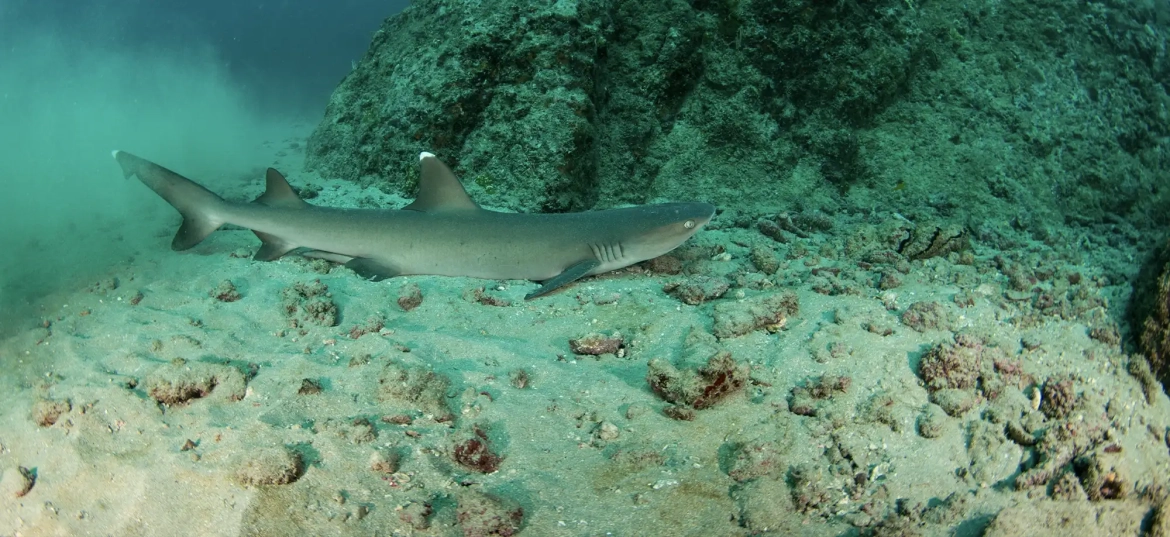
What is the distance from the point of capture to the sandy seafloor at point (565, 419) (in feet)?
6.78

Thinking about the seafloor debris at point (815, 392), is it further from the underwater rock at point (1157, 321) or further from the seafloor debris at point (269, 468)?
the seafloor debris at point (269, 468)

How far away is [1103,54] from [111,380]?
34.5 ft

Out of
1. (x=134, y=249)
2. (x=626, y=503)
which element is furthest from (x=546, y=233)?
(x=134, y=249)

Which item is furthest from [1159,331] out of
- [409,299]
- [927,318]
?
[409,299]

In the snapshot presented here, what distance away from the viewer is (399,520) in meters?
1.97

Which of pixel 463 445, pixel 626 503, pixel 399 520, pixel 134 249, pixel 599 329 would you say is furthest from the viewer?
pixel 134 249

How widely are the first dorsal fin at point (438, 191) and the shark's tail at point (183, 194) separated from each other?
5.27 feet

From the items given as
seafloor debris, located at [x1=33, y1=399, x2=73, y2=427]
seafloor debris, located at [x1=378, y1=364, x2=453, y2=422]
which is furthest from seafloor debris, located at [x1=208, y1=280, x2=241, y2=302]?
seafloor debris, located at [x1=378, y1=364, x2=453, y2=422]

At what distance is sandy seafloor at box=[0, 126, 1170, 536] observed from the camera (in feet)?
6.78

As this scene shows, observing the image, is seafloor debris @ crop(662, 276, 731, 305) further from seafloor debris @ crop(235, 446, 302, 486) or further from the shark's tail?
the shark's tail

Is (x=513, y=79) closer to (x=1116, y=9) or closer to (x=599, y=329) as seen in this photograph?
(x=599, y=329)

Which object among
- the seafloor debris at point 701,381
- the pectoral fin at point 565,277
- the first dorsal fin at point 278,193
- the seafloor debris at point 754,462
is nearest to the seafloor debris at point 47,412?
the first dorsal fin at point 278,193

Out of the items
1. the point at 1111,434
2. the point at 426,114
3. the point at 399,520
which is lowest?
the point at 1111,434

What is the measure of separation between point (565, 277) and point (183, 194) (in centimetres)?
313
